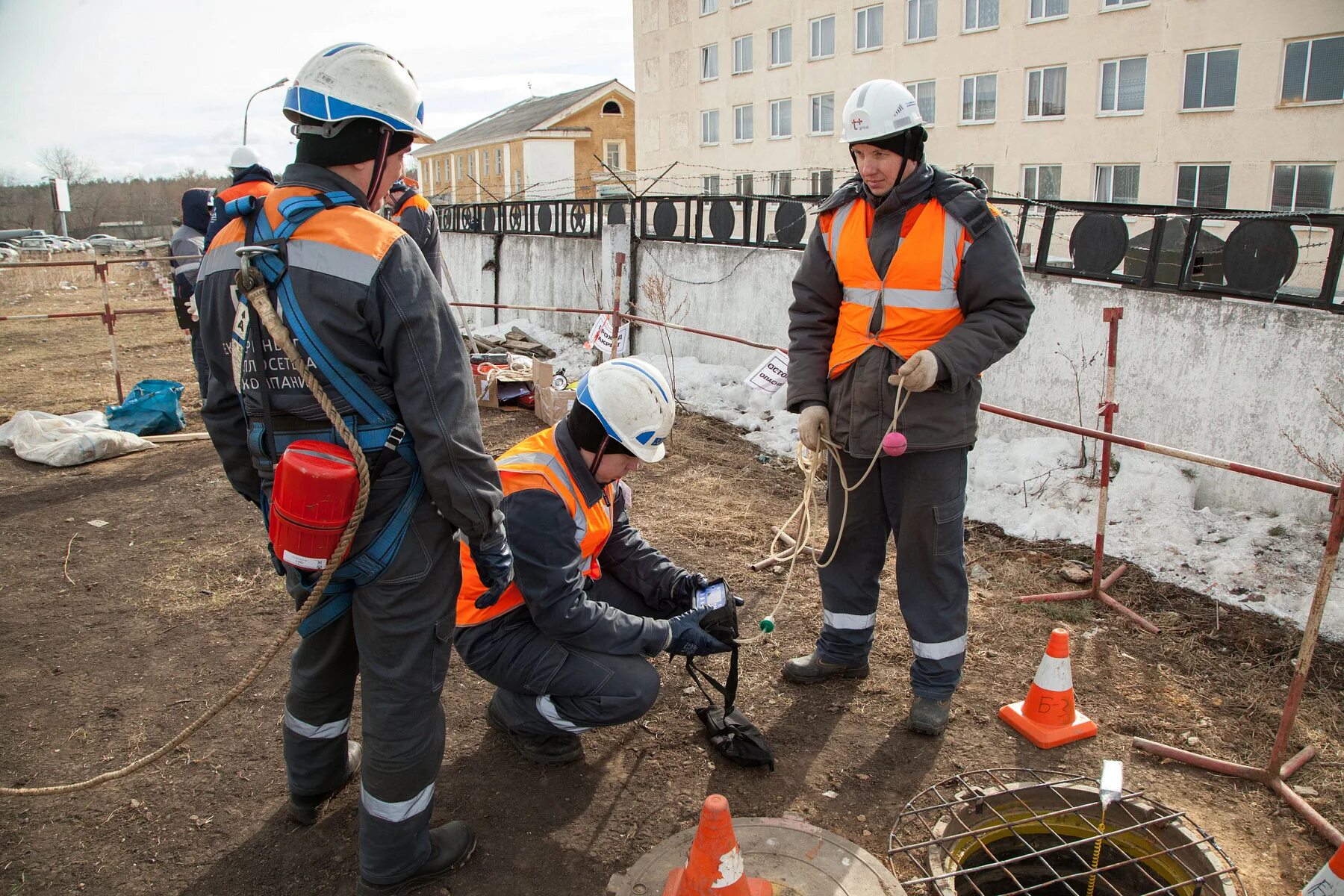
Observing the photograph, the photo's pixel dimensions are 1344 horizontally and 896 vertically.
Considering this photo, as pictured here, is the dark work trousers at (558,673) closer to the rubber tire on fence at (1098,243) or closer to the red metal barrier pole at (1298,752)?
the red metal barrier pole at (1298,752)

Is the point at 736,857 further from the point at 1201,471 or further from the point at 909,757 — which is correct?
the point at 1201,471

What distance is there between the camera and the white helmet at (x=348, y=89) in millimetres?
2070

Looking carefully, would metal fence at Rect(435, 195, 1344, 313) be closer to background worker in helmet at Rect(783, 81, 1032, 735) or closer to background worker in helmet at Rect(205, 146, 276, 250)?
background worker in helmet at Rect(783, 81, 1032, 735)

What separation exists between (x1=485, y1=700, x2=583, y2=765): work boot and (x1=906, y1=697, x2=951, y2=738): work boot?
1.26 m

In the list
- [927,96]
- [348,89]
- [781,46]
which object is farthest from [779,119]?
[348,89]

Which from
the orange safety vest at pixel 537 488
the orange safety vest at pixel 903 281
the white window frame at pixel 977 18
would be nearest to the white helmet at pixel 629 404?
the orange safety vest at pixel 537 488

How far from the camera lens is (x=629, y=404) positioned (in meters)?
2.70

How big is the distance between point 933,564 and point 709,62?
3378 centimetres

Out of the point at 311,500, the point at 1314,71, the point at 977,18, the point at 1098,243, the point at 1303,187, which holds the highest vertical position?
the point at 977,18

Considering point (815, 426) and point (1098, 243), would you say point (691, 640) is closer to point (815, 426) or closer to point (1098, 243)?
point (815, 426)

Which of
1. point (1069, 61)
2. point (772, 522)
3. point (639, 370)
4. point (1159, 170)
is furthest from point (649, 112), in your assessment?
point (639, 370)

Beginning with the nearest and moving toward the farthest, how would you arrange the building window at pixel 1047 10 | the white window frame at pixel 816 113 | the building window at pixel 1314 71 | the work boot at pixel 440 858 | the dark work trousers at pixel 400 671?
the dark work trousers at pixel 400 671, the work boot at pixel 440 858, the building window at pixel 1314 71, the building window at pixel 1047 10, the white window frame at pixel 816 113

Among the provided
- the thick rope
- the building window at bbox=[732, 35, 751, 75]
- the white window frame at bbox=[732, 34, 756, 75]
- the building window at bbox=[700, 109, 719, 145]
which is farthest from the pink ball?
the building window at bbox=[700, 109, 719, 145]

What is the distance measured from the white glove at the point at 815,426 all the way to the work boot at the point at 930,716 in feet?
3.43
